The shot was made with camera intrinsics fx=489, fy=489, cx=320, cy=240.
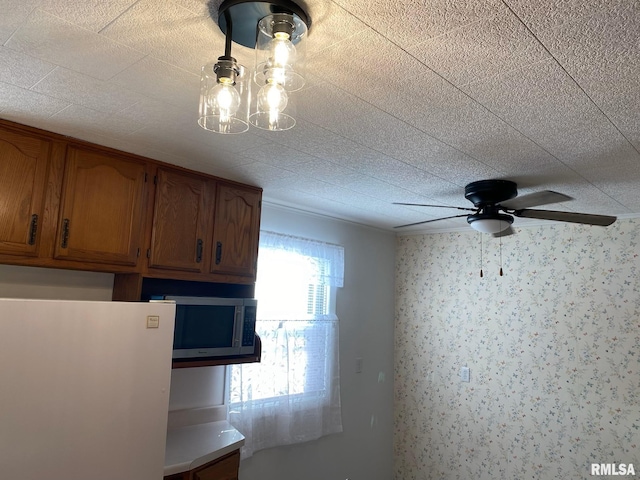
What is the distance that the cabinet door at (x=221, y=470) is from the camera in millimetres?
2363

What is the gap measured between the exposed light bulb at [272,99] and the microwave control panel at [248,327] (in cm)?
180

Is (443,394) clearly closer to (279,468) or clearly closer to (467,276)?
(467,276)

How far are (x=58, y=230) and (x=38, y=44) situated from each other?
1018 mm

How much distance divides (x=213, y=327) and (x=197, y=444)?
612mm

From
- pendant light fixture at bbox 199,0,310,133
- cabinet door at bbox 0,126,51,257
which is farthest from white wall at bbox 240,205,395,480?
pendant light fixture at bbox 199,0,310,133

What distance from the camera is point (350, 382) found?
13.3 feet

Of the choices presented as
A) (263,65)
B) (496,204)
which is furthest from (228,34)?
(496,204)

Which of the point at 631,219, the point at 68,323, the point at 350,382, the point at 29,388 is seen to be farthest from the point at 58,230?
the point at 631,219

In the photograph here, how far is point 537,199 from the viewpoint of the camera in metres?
2.47

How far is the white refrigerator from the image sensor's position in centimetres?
165

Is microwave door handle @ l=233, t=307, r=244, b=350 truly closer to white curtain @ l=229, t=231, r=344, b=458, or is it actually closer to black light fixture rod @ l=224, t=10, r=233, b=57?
white curtain @ l=229, t=231, r=344, b=458

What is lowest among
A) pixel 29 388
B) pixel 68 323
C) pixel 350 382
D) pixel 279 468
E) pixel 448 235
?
pixel 279 468

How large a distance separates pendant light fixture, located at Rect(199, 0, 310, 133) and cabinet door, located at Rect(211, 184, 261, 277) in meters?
1.60

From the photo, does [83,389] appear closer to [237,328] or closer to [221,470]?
[221,470]
